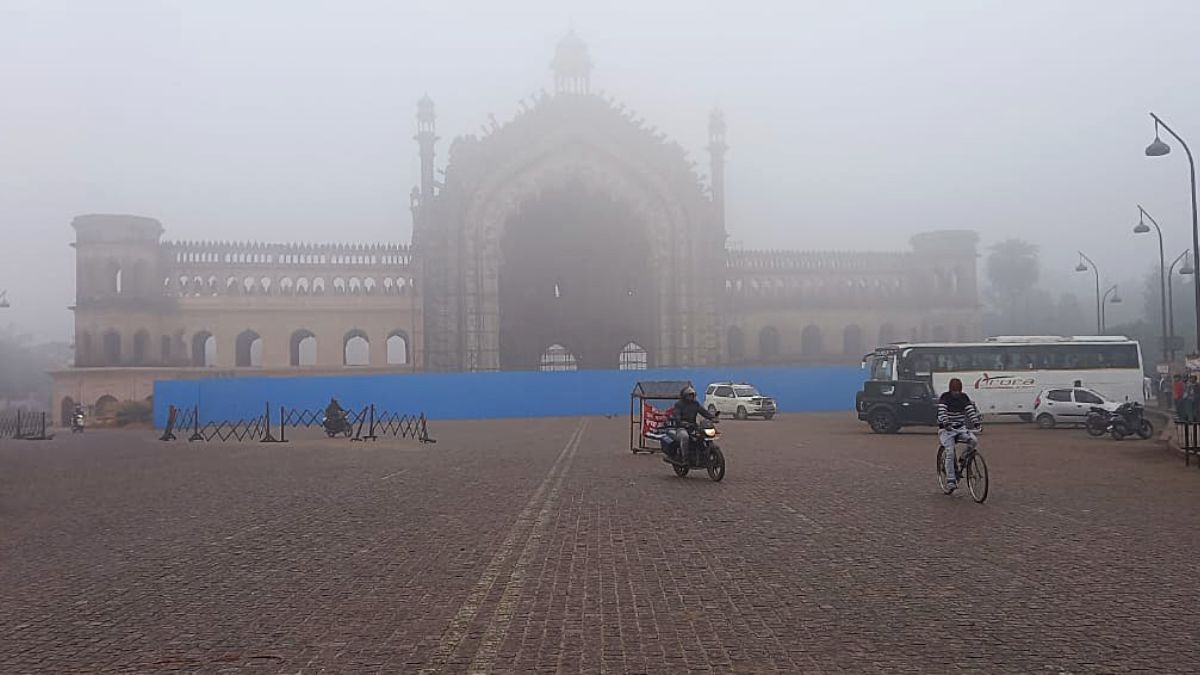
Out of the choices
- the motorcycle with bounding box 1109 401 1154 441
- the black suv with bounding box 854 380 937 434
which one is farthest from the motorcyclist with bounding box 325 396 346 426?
the motorcycle with bounding box 1109 401 1154 441

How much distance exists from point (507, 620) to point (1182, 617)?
4272 mm

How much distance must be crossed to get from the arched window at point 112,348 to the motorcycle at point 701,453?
45.8 m

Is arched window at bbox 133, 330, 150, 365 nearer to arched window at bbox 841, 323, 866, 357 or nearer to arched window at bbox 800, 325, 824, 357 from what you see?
arched window at bbox 800, 325, 824, 357

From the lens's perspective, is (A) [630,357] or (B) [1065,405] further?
(A) [630,357]

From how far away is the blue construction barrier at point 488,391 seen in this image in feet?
138

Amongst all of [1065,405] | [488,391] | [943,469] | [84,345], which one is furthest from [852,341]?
[943,469]

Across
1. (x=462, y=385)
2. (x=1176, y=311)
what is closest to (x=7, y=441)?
(x=462, y=385)

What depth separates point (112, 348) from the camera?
52562 mm

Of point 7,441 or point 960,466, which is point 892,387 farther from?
point 7,441

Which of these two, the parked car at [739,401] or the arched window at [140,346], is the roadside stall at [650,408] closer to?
the parked car at [739,401]

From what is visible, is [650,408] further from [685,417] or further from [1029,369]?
[1029,369]

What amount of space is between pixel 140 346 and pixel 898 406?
Answer: 42.0m

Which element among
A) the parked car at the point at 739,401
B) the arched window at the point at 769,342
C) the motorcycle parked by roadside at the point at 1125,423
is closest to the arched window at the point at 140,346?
the parked car at the point at 739,401

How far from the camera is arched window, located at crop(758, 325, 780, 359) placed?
58.5 meters
